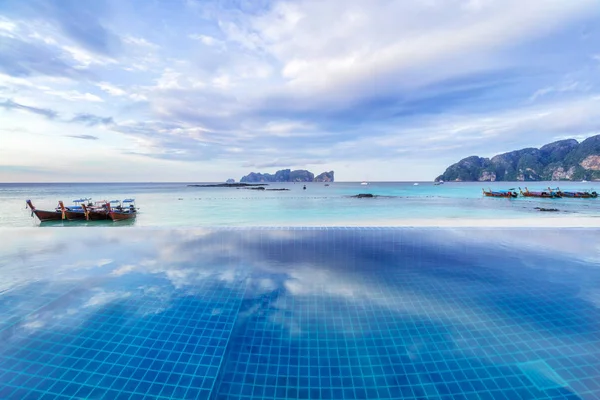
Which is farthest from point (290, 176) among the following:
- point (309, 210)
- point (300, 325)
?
point (300, 325)

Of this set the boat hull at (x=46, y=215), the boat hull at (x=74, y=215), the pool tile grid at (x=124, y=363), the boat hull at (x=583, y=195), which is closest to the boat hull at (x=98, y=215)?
the boat hull at (x=74, y=215)

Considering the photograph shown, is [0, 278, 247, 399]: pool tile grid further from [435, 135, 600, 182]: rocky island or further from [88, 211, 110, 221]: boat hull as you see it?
[435, 135, 600, 182]: rocky island

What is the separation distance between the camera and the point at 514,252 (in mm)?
6254

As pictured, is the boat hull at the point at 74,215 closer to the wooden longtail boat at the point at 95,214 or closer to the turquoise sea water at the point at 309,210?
the wooden longtail boat at the point at 95,214

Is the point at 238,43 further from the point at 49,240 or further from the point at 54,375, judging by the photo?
the point at 54,375

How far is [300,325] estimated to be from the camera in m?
3.56

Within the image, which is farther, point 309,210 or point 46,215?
point 309,210

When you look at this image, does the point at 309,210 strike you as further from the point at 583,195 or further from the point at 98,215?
the point at 583,195

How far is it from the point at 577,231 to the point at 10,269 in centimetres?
1467

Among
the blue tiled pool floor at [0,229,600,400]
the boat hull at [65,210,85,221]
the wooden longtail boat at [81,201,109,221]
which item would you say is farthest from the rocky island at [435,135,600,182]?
the boat hull at [65,210,85,221]

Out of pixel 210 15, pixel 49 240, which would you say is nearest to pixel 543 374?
pixel 49 240

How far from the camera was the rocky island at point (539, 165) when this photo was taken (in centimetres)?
8581

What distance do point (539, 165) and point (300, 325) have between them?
13712 centimetres

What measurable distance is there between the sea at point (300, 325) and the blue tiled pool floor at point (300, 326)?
0.02 metres
